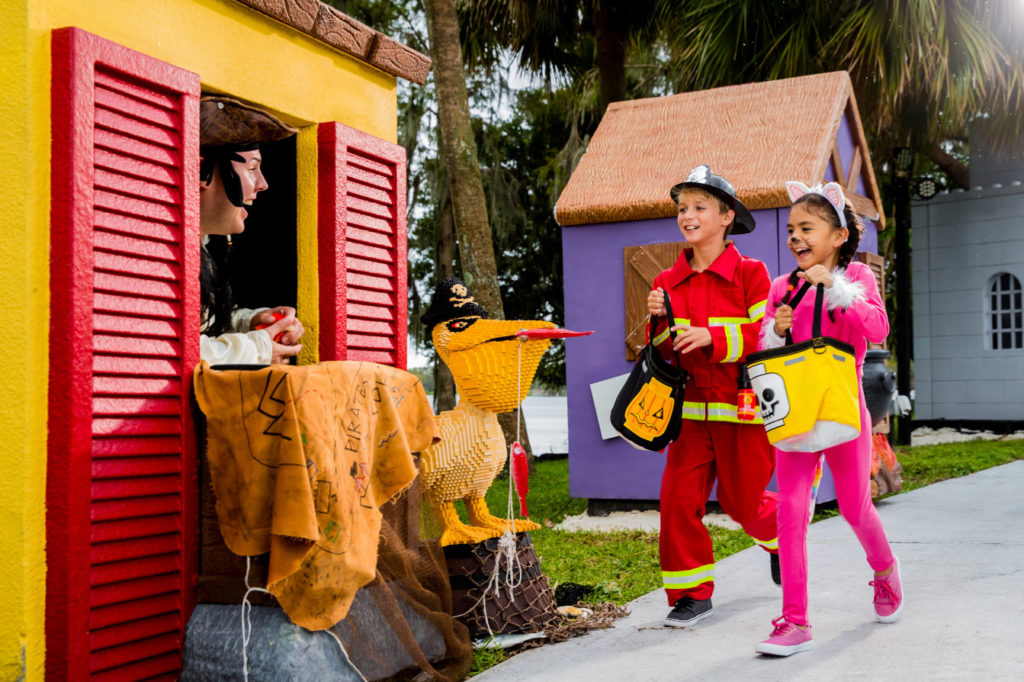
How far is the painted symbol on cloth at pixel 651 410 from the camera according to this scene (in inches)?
169

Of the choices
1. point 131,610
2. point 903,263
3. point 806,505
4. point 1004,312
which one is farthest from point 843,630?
point 1004,312

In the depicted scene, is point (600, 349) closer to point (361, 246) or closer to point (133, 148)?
point (361, 246)

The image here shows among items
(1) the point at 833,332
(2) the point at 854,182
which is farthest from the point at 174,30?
(2) the point at 854,182

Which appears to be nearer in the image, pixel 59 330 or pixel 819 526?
pixel 59 330

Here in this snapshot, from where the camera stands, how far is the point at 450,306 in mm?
4195

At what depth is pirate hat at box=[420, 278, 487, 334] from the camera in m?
4.19

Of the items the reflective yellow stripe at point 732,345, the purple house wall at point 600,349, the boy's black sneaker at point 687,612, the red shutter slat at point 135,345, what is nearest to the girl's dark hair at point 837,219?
the reflective yellow stripe at point 732,345

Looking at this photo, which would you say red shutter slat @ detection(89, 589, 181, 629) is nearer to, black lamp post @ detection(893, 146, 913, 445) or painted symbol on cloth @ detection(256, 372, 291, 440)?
painted symbol on cloth @ detection(256, 372, 291, 440)

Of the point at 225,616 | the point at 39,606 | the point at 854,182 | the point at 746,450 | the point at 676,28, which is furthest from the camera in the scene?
the point at 676,28

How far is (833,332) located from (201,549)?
2525mm

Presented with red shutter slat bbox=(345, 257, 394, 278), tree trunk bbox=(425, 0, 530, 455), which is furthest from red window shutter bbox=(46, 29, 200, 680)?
tree trunk bbox=(425, 0, 530, 455)

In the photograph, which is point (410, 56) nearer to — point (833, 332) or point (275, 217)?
point (275, 217)

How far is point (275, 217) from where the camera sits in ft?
14.3

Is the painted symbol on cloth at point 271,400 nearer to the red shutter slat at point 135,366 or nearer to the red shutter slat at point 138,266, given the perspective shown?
the red shutter slat at point 135,366
